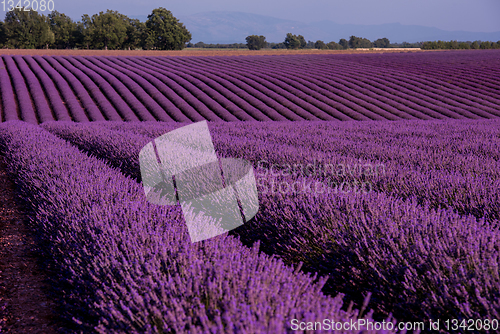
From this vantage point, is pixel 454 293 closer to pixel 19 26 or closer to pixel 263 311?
pixel 263 311

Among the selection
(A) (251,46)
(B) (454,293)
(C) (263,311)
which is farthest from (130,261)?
(A) (251,46)

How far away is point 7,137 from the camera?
579cm

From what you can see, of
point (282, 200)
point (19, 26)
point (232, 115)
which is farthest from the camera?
point (19, 26)

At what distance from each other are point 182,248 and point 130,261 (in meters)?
0.25

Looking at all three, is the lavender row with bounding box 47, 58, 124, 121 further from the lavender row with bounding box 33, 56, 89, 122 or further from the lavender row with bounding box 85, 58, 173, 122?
the lavender row with bounding box 85, 58, 173, 122

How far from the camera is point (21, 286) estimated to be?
81.0 inches

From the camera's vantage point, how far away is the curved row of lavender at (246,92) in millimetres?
11391

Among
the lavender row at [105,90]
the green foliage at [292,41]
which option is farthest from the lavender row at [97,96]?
the green foliage at [292,41]

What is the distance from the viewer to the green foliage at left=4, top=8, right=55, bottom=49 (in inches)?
1737

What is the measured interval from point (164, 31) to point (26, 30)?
683 inches

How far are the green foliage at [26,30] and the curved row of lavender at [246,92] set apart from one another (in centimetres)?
3118

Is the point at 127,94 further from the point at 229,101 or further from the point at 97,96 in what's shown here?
the point at 229,101

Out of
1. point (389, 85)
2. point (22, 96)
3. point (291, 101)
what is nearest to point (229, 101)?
point (291, 101)

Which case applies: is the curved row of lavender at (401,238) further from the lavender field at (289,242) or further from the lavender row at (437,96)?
the lavender row at (437,96)
